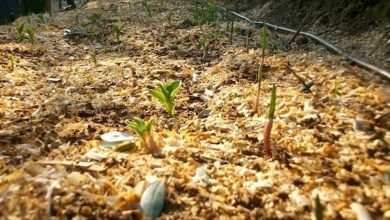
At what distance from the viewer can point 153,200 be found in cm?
115

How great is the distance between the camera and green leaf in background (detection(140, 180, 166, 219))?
3.68ft

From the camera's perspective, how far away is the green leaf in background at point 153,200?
3.68 feet

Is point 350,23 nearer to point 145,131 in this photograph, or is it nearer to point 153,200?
point 145,131

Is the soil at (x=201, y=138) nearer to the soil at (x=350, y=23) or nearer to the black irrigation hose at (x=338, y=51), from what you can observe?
the black irrigation hose at (x=338, y=51)

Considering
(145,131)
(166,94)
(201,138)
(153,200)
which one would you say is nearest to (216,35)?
(166,94)

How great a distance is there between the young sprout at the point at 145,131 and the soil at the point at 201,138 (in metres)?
0.04

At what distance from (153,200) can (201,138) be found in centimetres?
52

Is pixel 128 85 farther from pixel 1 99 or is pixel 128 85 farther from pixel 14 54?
pixel 14 54

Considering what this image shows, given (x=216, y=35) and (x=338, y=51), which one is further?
(x=216, y=35)

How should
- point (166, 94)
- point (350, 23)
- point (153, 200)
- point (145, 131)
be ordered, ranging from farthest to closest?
1. point (350, 23)
2. point (166, 94)
3. point (145, 131)
4. point (153, 200)

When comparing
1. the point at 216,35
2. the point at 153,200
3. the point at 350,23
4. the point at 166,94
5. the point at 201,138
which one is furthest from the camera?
the point at 216,35

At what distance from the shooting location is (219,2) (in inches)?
206

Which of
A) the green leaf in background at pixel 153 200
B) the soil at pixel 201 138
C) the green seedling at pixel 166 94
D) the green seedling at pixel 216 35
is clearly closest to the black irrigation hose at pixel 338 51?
the soil at pixel 201 138

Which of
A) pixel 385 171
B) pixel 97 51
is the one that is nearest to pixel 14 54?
pixel 97 51
